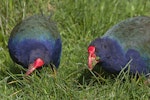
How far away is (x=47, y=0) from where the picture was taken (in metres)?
6.63

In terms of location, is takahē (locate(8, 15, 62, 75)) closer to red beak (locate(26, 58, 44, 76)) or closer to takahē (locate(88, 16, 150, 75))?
red beak (locate(26, 58, 44, 76))

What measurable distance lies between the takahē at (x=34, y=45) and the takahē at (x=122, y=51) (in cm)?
48

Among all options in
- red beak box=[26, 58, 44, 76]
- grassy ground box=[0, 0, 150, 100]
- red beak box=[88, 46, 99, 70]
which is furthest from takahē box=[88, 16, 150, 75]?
red beak box=[26, 58, 44, 76]

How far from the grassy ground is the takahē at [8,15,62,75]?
0.11 m

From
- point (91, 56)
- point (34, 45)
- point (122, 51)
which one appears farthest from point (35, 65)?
point (122, 51)

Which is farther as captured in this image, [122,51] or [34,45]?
[34,45]

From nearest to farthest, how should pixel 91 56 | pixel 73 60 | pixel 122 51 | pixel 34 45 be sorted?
pixel 91 56
pixel 122 51
pixel 34 45
pixel 73 60

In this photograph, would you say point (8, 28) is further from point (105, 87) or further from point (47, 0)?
point (105, 87)

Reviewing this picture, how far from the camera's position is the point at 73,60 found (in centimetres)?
578

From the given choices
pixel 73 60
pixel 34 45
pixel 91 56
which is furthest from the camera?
pixel 73 60

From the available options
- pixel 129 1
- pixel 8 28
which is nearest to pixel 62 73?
pixel 8 28

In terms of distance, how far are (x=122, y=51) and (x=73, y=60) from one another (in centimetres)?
84

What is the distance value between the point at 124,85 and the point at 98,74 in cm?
60

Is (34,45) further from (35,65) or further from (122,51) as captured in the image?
(122,51)
